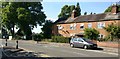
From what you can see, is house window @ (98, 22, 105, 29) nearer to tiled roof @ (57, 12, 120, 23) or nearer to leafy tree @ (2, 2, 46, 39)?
tiled roof @ (57, 12, 120, 23)

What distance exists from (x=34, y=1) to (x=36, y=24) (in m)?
8.06

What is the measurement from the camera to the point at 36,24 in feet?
253

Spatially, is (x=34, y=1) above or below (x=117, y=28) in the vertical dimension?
above

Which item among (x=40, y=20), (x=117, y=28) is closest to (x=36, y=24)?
(x=40, y=20)

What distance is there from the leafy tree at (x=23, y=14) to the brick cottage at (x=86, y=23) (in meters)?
6.10

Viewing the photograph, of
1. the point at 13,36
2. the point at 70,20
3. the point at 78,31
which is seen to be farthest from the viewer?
the point at 13,36

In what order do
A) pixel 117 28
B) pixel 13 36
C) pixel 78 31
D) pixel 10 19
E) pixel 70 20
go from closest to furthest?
pixel 117 28, pixel 78 31, pixel 70 20, pixel 10 19, pixel 13 36

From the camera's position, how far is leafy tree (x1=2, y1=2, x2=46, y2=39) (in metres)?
71.2

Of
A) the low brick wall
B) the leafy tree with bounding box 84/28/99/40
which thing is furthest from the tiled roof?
the low brick wall

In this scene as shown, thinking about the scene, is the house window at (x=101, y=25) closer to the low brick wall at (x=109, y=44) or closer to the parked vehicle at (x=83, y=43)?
the low brick wall at (x=109, y=44)

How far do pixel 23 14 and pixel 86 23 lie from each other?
17877mm

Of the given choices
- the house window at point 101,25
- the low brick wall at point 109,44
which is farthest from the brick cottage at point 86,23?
the low brick wall at point 109,44

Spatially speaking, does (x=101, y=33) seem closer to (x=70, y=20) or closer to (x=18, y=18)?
(x=70, y=20)

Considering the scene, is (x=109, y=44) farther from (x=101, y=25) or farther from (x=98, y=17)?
(x=98, y=17)
